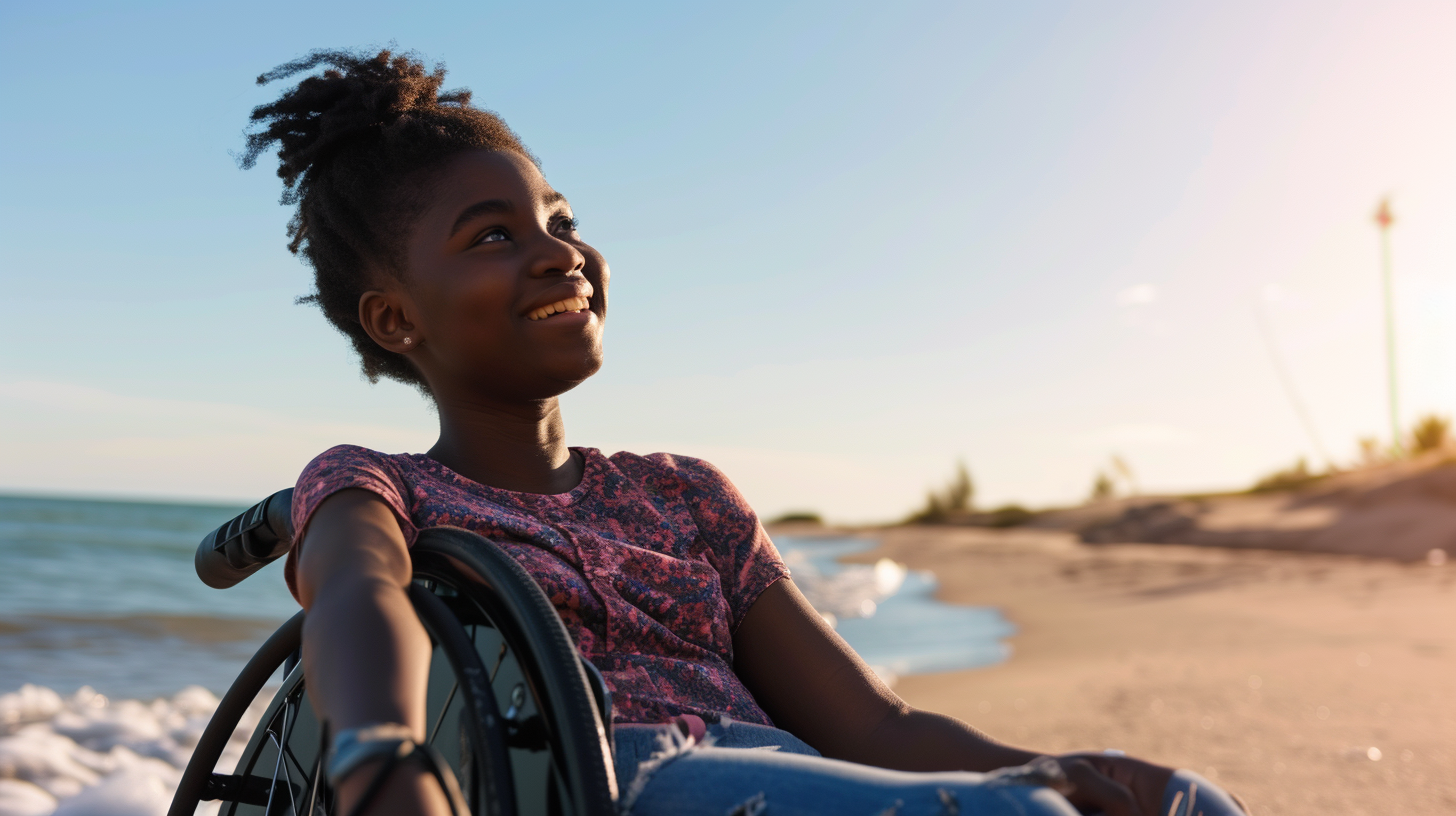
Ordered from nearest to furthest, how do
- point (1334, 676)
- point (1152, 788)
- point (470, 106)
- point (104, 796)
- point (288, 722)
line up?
point (1152, 788) < point (288, 722) < point (470, 106) < point (104, 796) < point (1334, 676)

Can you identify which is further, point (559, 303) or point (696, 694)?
point (559, 303)

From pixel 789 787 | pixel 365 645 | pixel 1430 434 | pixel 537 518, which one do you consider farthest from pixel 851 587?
pixel 1430 434

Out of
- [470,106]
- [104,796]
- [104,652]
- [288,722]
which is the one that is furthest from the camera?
[104,652]

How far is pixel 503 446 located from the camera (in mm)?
1552

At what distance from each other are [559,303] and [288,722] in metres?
0.75

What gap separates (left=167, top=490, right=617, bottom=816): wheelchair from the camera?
3.07ft

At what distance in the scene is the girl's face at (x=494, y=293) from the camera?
1.47m

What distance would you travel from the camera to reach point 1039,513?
84.0ft

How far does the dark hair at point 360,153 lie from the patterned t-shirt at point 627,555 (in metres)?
0.47

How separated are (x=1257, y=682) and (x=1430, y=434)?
621 inches

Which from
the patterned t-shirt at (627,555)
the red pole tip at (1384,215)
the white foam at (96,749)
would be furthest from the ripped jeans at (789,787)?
the red pole tip at (1384,215)

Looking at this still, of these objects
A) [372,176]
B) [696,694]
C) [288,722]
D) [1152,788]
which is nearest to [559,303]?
[372,176]

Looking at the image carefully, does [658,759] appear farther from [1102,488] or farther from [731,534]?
[1102,488]

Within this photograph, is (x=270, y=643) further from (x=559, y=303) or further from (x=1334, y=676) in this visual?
(x=1334, y=676)
